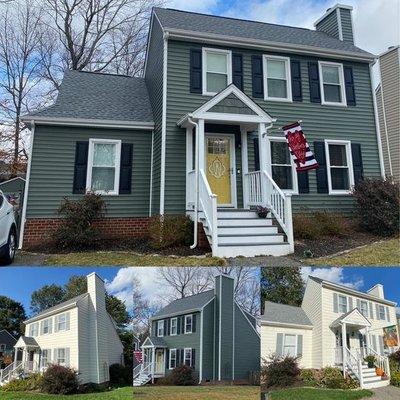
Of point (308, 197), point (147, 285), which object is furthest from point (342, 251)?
point (147, 285)

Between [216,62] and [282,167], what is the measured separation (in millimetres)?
3515

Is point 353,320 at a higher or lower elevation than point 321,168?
lower

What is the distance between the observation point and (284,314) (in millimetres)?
4023

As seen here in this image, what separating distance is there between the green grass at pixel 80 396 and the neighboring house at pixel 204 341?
0.13 meters

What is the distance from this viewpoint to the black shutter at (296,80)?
1294cm

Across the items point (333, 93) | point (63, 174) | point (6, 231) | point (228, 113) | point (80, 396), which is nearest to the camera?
point (80, 396)

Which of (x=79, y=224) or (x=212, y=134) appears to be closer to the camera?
(x=79, y=224)

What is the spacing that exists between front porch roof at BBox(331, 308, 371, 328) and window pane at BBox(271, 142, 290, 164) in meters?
8.68

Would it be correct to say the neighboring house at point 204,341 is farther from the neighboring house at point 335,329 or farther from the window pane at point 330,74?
the window pane at point 330,74

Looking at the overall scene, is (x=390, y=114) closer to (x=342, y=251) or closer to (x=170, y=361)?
(x=342, y=251)

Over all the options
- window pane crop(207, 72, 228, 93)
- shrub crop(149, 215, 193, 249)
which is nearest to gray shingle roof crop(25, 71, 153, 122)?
window pane crop(207, 72, 228, 93)

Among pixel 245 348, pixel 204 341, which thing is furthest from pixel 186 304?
pixel 245 348

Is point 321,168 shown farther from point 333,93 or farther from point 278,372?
point 278,372


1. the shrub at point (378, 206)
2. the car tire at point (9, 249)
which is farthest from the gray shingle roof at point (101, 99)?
the shrub at point (378, 206)
